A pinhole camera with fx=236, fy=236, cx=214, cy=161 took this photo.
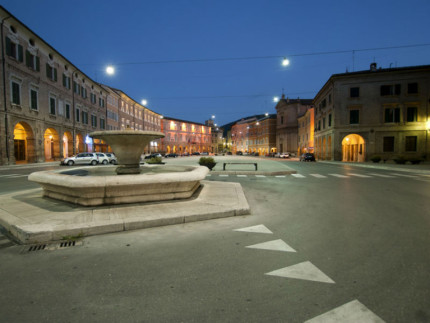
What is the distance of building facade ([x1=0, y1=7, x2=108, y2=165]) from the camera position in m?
22.2

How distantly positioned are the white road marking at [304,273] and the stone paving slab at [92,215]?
2.61 m

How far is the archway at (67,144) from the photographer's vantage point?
33753 millimetres

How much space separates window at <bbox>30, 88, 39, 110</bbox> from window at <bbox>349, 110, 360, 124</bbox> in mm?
39701

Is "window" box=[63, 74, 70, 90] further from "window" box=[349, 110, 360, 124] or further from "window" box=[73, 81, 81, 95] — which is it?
"window" box=[349, 110, 360, 124]

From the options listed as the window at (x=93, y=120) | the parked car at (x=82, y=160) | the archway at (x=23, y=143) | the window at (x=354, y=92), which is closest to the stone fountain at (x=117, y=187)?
the parked car at (x=82, y=160)

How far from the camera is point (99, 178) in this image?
5.78m

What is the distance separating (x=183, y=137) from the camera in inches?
3521

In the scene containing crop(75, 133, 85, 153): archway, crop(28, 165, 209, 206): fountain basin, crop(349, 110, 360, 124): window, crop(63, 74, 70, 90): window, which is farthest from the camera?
crop(75, 133, 85, 153): archway

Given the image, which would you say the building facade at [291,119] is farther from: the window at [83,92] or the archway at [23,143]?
the archway at [23,143]

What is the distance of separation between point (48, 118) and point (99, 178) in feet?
94.6

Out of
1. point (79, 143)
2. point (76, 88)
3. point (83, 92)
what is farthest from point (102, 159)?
point (83, 92)

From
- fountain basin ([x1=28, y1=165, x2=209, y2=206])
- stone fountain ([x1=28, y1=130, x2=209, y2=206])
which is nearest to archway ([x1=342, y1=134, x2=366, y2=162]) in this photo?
stone fountain ([x1=28, y1=130, x2=209, y2=206])

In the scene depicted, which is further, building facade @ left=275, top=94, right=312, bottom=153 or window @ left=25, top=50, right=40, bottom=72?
building facade @ left=275, top=94, right=312, bottom=153

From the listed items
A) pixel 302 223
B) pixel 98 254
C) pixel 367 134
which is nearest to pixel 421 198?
pixel 302 223
